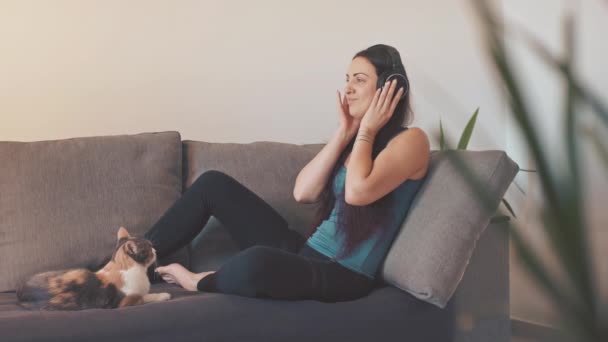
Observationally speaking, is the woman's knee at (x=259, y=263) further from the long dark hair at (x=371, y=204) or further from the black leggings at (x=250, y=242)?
Result: the long dark hair at (x=371, y=204)

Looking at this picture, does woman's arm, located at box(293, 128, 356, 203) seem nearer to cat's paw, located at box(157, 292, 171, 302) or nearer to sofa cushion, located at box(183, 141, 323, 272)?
sofa cushion, located at box(183, 141, 323, 272)

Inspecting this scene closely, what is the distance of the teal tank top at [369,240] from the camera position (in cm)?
212

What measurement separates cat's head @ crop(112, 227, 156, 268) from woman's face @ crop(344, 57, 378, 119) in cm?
79

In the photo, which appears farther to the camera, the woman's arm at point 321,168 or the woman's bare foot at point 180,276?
the woman's arm at point 321,168

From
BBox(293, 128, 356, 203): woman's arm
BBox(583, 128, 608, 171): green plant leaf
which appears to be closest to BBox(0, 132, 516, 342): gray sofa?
BBox(293, 128, 356, 203): woman's arm

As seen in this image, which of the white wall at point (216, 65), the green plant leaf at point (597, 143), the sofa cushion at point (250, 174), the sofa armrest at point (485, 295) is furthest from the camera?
the white wall at point (216, 65)

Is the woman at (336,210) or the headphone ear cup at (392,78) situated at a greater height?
the headphone ear cup at (392,78)

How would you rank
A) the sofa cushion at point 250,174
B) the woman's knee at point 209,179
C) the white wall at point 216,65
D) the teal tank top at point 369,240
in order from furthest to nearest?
the white wall at point 216,65, the sofa cushion at point 250,174, the woman's knee at point 209,179, the teal tank top at point 369,240

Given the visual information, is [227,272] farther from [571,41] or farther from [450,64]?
[450,64]

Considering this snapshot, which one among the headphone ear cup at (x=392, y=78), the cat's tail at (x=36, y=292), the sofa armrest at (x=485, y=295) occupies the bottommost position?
the sofa armrest at (x=485, y=295)

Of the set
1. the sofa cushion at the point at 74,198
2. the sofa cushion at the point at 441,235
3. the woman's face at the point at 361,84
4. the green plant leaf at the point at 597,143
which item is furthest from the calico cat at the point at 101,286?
the green plant leaf at the point at 597,143

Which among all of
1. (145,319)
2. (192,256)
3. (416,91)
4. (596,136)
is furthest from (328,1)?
(596,136)

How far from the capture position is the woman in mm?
1966

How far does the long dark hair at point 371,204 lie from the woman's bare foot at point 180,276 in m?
0.41
